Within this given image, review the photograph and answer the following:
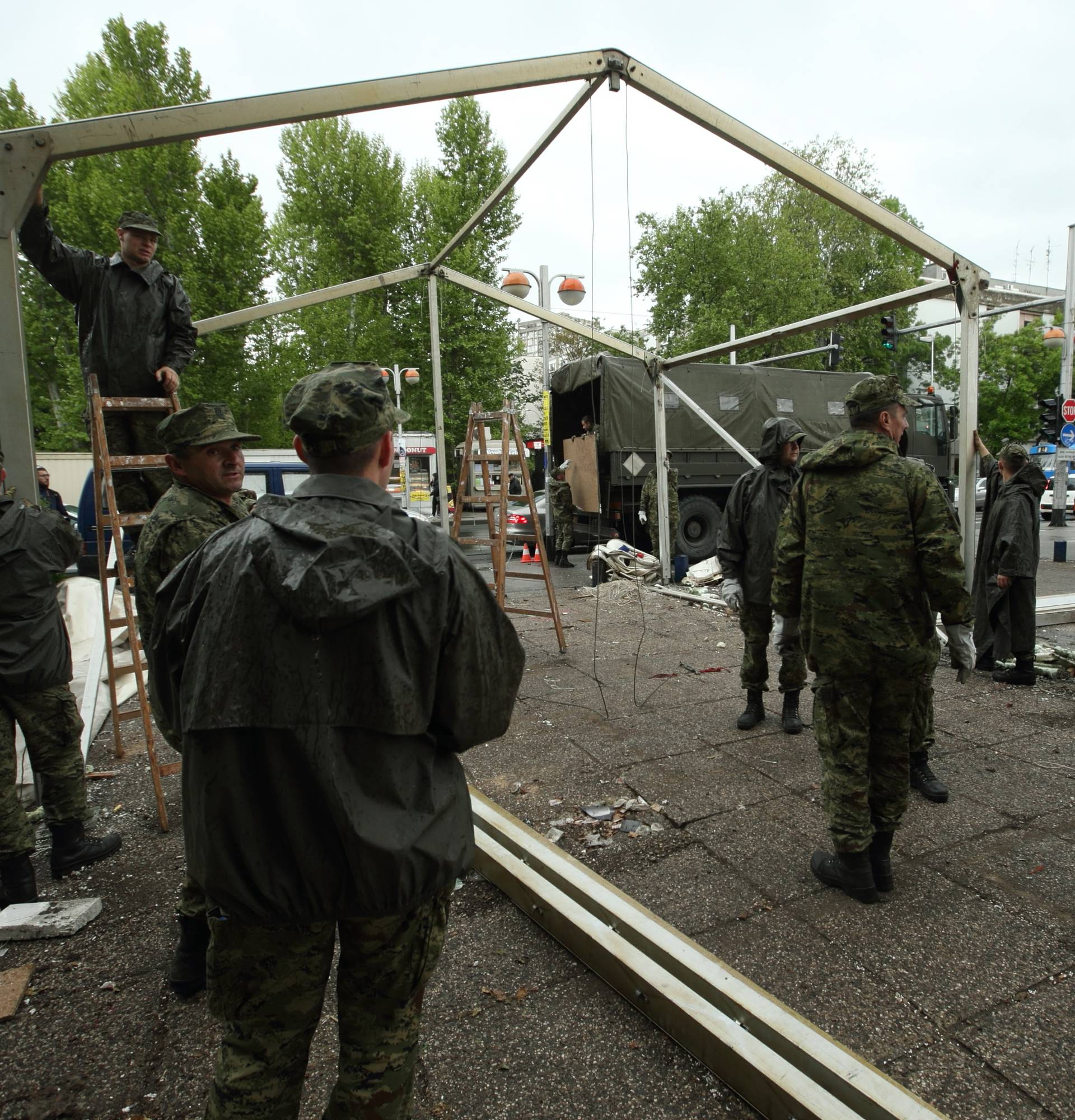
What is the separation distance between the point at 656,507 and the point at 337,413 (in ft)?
33.6

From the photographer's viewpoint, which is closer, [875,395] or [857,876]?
[857,876]

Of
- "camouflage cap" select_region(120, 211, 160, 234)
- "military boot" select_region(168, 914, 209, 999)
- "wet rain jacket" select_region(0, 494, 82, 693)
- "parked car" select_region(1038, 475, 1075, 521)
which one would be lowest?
"parked car" select_region(1038, 475, 1075, 521)

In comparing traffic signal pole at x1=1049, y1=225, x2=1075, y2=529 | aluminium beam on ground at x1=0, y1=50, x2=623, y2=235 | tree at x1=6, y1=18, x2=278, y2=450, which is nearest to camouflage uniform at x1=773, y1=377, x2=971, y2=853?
aluminium beam on ground at x1=0, y1=50, x2=623, y2=235

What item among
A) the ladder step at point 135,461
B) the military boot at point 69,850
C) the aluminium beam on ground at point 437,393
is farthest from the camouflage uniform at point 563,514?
the military boot at point 69,850

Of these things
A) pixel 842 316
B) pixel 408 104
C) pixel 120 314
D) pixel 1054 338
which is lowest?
pixel 120 314

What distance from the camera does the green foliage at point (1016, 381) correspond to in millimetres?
34750

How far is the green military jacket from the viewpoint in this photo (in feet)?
9.16

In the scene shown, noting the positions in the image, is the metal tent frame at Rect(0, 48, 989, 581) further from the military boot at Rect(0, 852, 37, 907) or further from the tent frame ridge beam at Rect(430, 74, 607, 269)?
the military boot at Rect(0, 852, 37, 907)

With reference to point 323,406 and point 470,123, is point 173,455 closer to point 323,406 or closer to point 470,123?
point 323,406

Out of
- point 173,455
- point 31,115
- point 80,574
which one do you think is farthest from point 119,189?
point 173,455

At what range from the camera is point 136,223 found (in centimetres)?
379

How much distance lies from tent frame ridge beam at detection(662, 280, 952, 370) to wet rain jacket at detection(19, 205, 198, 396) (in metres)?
4.49

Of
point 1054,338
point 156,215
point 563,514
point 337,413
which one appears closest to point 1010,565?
point 337,413

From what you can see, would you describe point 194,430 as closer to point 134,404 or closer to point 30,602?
point 30,602
